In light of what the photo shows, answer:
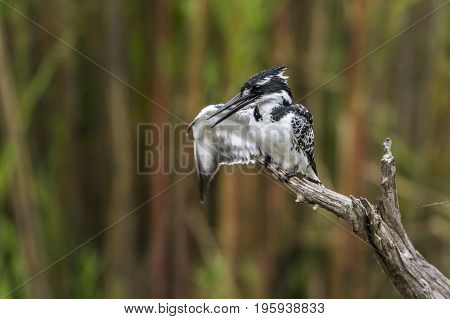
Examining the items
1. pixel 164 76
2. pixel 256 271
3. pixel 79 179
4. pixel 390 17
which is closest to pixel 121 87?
pixel 164 76

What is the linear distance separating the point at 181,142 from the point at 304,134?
2.28 feet

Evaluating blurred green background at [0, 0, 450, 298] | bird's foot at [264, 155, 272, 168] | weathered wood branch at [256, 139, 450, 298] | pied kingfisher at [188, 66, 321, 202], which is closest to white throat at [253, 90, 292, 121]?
pied kingfisher at [188, 66, 321, 202]

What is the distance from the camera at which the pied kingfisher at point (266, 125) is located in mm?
2031

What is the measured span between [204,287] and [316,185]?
931 mm

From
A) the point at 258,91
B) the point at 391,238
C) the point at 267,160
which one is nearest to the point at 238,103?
the point at 258,91

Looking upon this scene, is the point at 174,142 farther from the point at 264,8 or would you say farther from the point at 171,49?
the point at 264,8

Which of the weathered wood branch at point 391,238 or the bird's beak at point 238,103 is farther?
the bird's beak at point 238,103

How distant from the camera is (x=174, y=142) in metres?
2.66

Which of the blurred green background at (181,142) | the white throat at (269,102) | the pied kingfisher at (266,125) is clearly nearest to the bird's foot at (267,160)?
the pied kingfisher at (266,125)

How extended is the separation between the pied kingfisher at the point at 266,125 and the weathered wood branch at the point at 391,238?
401 mm

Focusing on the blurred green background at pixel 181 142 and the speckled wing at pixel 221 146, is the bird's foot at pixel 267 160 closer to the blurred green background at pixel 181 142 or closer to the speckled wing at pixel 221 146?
the speckled wing at pixel 221 146

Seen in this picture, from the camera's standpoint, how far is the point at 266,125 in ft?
6.72

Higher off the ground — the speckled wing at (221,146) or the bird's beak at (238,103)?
the bird's beak at (238,103)
